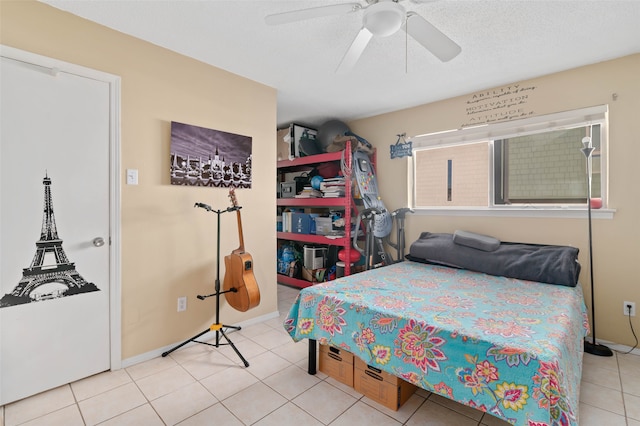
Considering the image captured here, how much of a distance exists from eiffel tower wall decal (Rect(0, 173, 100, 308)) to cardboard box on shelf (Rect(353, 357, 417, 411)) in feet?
6.29

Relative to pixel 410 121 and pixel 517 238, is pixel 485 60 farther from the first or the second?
pixel 517 238

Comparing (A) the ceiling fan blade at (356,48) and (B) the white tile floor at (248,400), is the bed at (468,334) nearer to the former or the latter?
(B) the white tile floor at (248,400)

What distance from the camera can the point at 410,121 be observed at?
3.69 meters

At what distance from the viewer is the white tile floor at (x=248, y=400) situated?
1.67 m

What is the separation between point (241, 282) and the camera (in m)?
2.44

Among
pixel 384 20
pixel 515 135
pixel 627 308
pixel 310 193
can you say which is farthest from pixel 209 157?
pixel 627 308

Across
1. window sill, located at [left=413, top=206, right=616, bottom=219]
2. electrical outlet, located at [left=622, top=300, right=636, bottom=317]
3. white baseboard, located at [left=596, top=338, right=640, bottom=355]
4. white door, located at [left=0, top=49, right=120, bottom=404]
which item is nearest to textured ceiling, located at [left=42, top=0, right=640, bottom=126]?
white door, located at [left=0, top=49, right=120, bottom=404]

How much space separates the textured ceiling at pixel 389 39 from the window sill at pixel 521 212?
1.20 metres

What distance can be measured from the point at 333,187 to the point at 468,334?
2.65 metres

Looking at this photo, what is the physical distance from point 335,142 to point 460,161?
1449mm

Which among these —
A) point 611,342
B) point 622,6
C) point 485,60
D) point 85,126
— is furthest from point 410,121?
point 85,126

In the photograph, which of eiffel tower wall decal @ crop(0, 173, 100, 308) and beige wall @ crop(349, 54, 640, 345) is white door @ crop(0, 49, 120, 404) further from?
beige wall @ crop(349, 54, 640, 345)

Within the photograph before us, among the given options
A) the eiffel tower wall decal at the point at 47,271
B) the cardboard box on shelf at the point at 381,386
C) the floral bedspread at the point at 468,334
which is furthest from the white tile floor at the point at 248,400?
the eiffel tower wall decal at the point at 47,271

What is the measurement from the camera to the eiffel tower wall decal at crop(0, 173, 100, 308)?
1.85 m
